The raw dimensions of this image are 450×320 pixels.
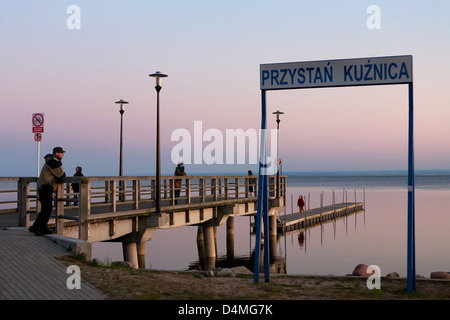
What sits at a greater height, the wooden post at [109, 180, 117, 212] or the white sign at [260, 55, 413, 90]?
the white sign at [260, 55, 413, 90]

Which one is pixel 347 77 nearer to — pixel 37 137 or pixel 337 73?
pixel 337 73

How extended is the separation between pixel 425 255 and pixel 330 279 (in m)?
21.0

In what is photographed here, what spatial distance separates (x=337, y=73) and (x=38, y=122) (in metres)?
9.99

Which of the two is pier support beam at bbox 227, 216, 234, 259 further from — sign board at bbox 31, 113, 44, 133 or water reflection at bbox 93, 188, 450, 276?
sign board at bbox 31, 113, 44, 133

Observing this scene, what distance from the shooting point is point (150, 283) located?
27.6 feet

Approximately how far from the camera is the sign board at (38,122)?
15297 millimetres

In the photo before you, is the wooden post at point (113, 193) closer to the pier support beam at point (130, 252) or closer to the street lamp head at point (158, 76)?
the pier support beam at point (130, 252)

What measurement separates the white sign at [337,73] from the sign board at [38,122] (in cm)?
862

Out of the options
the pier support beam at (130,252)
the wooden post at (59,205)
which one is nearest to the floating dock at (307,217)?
the pier support beam at (130,252)

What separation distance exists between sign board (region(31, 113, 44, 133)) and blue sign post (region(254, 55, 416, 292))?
28.1 feet

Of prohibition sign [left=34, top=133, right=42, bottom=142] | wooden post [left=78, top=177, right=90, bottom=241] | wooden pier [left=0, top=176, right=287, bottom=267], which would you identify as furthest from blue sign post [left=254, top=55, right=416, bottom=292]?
prohibition sign [left=34, top=133, right=42, bottom=142]

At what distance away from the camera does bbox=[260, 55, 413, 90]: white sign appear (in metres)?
8.47
